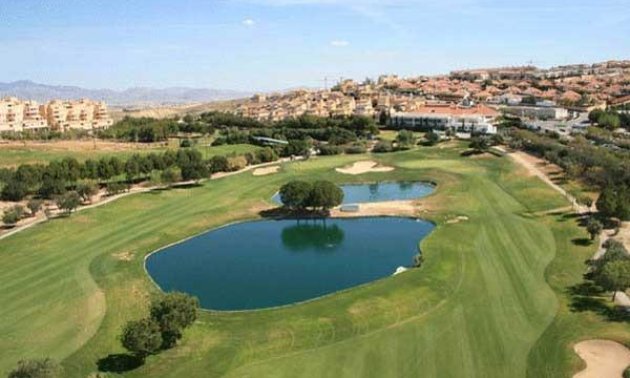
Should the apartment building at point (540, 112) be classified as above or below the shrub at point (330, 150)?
above

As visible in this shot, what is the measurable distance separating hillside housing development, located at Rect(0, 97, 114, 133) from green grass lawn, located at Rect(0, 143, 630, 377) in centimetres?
8950

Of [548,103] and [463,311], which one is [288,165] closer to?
[463,311]

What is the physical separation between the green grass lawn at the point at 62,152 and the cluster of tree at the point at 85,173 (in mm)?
13117

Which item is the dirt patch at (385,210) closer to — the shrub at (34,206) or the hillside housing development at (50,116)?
the shrub at (34,206)

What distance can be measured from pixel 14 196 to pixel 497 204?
54724mm

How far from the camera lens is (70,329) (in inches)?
1411

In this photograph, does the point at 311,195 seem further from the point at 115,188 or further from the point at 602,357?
the point at 602,357

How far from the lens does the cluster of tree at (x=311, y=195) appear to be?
61.3 metres

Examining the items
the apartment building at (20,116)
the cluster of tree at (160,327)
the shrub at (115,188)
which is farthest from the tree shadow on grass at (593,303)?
the apartment building at (20,116)

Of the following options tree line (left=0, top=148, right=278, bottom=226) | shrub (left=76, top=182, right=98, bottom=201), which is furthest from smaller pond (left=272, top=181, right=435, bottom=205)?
shrub (left=76, top=182, right=98, bottom=201)

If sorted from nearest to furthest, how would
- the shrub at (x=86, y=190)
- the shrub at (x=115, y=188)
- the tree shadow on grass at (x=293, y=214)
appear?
the tree shadow on grass at (x=293, y=214)
the shrub at (x=86, y=190)
the shrub at (x=115, y=188)

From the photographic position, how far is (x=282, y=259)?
51031 mm

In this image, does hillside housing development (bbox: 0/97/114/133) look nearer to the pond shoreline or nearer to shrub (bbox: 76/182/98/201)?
shrub (bbox: 76/182/98/201)

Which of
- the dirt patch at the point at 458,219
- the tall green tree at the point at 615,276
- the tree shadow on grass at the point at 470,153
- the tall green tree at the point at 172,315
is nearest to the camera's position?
the tall green tree at the point at 172,315
